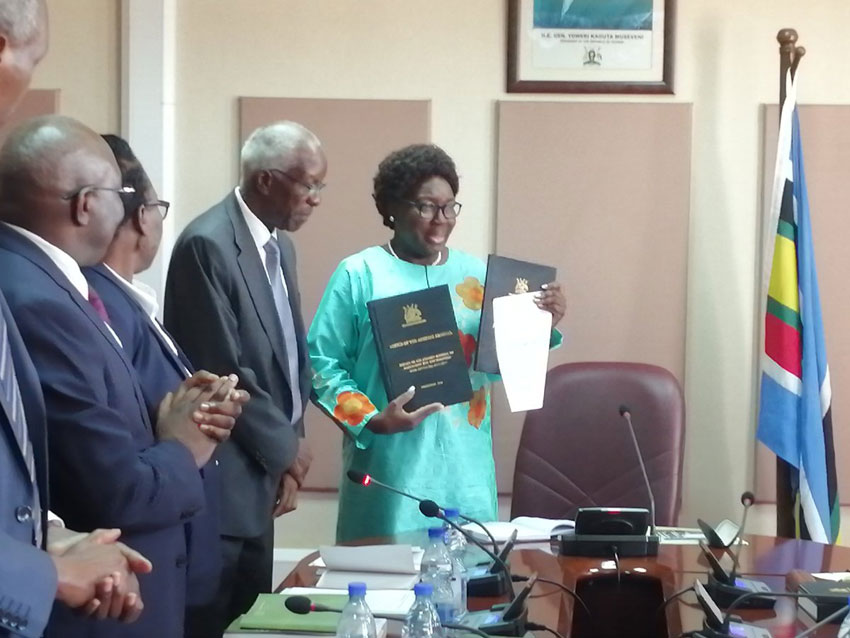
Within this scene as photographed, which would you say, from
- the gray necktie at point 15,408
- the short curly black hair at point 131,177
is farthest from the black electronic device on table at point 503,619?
the short curly black hair at point 131,177

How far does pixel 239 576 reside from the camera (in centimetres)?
273

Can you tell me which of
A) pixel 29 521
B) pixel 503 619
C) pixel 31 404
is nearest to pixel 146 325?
pixel 31 404

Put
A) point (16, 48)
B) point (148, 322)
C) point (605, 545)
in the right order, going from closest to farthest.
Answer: point (16, 48) → point (148, 322) → point (605, 545)

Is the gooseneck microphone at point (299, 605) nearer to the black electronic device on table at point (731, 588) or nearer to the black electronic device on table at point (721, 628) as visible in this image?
the black electronic device on table at point (721, 628)

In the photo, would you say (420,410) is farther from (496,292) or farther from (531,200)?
(531,200)

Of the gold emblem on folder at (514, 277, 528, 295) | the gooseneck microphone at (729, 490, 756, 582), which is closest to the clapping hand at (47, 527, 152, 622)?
the gooseneck microphone at (729, 490, 756, 582)

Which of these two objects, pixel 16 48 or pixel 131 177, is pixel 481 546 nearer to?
pixel 131 177

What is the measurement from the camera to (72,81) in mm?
4191

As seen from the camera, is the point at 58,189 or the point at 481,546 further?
the point at 481,546

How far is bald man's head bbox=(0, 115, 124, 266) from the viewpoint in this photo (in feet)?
6.07

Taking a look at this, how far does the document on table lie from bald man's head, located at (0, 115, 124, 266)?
1.36 metres

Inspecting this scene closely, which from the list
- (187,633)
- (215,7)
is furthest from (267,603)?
(215,7)

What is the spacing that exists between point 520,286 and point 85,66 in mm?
2207

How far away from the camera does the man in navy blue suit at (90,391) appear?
5.73 feet
